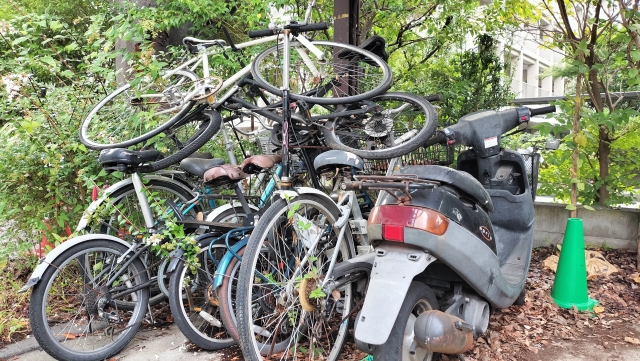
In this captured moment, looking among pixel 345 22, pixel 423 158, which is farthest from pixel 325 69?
pixel 423 158

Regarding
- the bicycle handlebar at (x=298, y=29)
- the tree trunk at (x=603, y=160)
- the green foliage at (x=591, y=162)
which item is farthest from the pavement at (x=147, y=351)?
the tree trunk at (x=603, y=160)

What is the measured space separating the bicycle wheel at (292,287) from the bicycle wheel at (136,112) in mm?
1645

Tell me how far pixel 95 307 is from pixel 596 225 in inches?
187

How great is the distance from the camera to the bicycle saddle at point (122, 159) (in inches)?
128

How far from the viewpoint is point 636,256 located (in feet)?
14.6

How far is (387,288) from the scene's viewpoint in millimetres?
2248

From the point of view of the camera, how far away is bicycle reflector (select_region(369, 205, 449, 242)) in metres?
2.35

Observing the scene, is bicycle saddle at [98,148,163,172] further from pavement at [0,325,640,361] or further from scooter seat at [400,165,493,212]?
scooter seat at [400,165,493,212]

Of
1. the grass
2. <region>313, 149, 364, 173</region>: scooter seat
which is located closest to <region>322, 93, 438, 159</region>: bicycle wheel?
<region>313, 149, 364, 173</region>: scooter seat

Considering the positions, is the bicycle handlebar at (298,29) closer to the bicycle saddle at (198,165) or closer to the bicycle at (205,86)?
the bicycle at (205,86)

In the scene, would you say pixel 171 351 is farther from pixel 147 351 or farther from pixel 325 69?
pixel 325 69

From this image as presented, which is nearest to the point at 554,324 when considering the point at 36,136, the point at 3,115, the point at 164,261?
the point at 164,261

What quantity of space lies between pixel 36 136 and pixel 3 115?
42cm

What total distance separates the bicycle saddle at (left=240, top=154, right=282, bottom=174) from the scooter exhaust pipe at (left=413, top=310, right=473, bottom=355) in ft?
4.76
